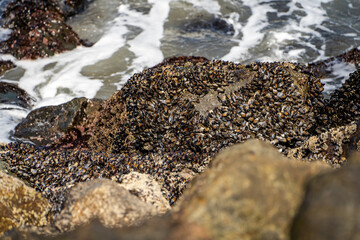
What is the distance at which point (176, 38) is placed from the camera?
1287 cm

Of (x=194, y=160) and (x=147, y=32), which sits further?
(x=147, y=32)

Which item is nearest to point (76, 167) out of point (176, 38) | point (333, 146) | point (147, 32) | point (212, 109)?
point (212, 109)

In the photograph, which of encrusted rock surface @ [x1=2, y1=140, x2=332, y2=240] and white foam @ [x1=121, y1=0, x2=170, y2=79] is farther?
white foam @ [x1=121, y1=0, x2=170, y2=79]

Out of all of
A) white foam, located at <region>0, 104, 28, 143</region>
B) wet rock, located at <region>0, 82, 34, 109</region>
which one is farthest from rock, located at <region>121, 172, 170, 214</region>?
wet rock, located at <region>0, 82, 34, 109</region>

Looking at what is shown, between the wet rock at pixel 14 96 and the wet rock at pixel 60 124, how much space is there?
5.54 feet

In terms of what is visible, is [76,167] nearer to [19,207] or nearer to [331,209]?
[19,207]

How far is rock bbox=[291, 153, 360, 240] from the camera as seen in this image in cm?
151

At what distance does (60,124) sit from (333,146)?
557 centimetres

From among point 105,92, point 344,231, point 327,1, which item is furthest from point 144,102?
point 327,1

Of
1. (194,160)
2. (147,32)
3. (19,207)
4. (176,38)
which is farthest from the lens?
(147,32)

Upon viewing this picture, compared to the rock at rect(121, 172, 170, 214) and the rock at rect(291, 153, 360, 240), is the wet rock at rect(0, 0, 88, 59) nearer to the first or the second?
the rock at rect(121, 172, 170, 214)

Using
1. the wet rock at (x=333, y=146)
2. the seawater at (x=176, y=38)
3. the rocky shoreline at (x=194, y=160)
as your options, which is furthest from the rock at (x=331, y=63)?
the wet rock at (x=333, y=146)

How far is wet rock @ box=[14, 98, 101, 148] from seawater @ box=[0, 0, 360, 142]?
1.18m

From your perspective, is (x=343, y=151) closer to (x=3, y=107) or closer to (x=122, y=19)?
(x=3, y=107)
